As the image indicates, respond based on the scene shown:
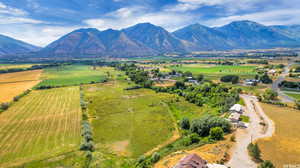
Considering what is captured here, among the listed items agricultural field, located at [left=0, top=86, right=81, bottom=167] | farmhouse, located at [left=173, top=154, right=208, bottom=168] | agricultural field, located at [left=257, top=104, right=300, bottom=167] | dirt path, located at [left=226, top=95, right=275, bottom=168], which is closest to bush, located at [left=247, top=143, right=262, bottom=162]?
dirt path, located at [left=226, top=95, right=275, bottom=168]

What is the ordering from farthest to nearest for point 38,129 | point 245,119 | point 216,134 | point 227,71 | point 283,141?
point 227,71, point 245,119, point 38,129, point 216,134, point 283,141

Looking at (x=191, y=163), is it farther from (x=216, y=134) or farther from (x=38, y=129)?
(x=38, y=129)

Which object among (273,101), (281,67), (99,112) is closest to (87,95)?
(99,112)

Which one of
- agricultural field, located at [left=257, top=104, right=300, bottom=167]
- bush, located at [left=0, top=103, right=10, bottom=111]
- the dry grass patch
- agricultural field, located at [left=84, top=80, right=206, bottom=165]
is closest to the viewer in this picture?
the dry grass patch

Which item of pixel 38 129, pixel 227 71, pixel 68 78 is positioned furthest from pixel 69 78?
pixel 227 71

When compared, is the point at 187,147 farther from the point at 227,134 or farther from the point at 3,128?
the point at 3,128

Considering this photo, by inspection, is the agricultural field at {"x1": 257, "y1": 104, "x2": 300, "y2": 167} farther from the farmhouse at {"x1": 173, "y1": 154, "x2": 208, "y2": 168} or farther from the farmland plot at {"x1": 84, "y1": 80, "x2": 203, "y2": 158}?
the farmland plot at {"x1": 84, "y1": 80, "x2": 203, "y2": 158}
